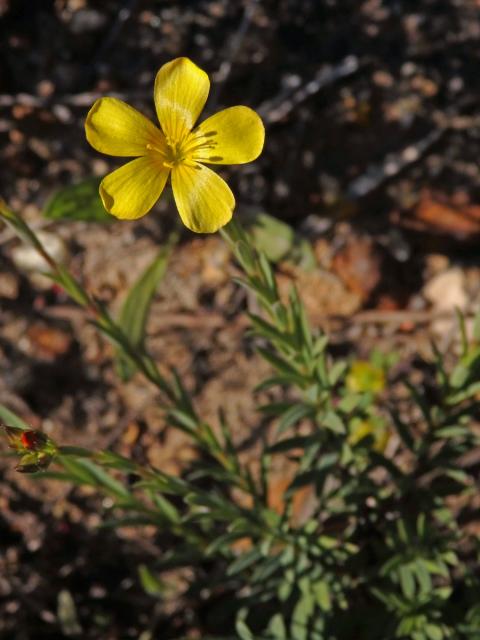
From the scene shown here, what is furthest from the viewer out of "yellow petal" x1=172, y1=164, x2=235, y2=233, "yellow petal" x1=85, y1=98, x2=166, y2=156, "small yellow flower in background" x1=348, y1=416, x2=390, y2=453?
"small yellow flower in background" x1=348, y1=416, x2=390, y2=453

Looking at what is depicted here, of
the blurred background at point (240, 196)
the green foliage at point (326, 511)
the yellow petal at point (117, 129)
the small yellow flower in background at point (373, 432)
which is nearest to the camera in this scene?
the yellow petal at point (117, 129)

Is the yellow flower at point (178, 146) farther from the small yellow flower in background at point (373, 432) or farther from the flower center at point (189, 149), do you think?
the small yellow flower in background at point (373, 432)

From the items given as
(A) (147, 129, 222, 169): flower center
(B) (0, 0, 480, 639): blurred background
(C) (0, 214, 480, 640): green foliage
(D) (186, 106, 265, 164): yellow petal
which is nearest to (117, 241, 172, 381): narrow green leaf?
(B) (0, 0, 480, 639): blurred background

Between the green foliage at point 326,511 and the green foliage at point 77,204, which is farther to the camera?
the green foliage at point 77,204

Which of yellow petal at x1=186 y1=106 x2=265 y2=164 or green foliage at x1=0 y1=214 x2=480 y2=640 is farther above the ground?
yellow petal at x1=186 y1=106 x2=265 y2=164

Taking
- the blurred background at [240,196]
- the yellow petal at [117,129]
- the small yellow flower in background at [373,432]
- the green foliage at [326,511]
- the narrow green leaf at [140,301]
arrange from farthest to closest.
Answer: the blurred background at [240,196]
the narrow green leaf at [140,301]
the small yellow flower in background at [373,432]
the green foliage at [326,511]
the yellow petal at [117,129]

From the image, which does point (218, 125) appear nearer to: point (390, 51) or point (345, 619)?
point (345, 619)

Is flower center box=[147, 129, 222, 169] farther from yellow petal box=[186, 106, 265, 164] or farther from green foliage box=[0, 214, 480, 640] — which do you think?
green foliage box=[0, 214, 480, 640]

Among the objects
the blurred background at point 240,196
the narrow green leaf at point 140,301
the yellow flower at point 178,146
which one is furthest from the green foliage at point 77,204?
the yellow flower at point 178,146

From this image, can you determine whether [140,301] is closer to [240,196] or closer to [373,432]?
[240,196]
